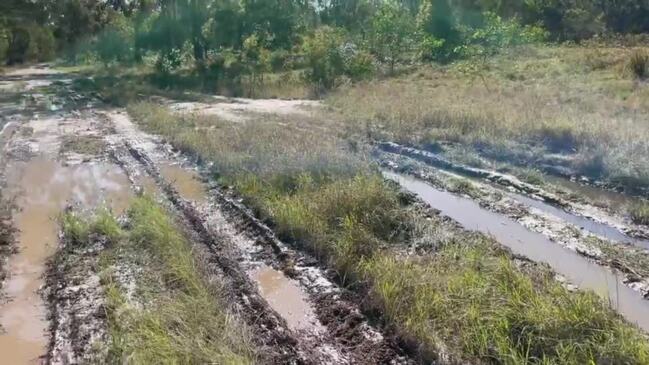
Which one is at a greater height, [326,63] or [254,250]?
[326,63]

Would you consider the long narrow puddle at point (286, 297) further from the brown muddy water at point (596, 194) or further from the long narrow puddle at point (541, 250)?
the brown muddy water at point (596, 194)

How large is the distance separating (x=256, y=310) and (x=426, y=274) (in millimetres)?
1590

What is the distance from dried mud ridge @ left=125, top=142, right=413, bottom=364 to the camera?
4691mm

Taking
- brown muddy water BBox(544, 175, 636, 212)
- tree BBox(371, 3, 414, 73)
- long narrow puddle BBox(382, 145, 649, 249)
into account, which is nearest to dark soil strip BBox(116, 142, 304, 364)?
long narrow puddle BBox(382, 145, 649, 249)

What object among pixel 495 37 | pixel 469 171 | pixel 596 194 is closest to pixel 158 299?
pixel 469 171

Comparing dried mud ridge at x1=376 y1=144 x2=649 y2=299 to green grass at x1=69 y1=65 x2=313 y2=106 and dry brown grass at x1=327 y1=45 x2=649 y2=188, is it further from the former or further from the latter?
green grass at x1=69 y1=65 x2=313 y2=106

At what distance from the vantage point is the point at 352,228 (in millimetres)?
6723

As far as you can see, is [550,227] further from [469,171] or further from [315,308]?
[315,308]

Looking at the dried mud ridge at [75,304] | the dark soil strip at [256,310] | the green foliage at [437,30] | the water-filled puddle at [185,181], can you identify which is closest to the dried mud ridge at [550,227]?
the dark soil strip at [256,310]

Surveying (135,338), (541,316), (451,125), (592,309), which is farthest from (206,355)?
(451,125)

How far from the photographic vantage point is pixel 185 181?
34.5 feet

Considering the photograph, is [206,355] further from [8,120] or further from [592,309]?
[8,120]

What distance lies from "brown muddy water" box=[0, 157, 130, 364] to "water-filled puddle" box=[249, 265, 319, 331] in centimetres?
204

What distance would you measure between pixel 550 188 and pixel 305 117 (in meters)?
8.27
